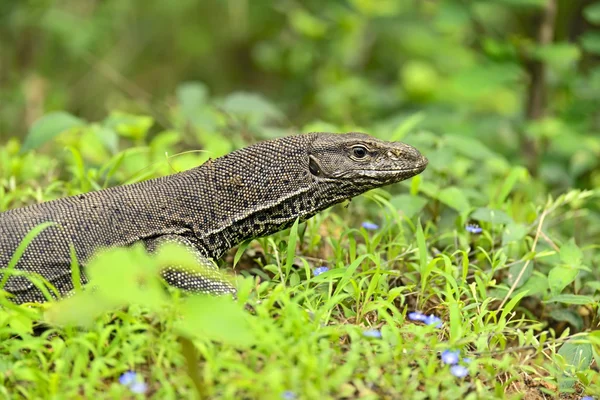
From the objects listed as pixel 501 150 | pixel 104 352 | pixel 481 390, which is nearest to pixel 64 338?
pixel 104 352

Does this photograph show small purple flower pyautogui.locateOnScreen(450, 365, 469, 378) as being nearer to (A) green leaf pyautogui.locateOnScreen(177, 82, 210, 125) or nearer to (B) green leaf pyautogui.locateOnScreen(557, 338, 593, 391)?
(B) green leaf pyautogui.locateOnScreen(557, 338, 593, 391)

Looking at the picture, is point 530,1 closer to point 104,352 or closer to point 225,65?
point 104,352

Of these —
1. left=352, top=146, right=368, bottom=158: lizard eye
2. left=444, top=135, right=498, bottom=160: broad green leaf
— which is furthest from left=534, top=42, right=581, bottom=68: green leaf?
left=352, top=146, right=368, bottom=158: lizard eye

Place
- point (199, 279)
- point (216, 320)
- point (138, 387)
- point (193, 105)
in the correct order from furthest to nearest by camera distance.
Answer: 1. point (193, 105)
2. point (199, 279)
3. point (138, 387)
4. point (216, 320)

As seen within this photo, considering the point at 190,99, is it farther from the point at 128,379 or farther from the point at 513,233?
the point at 128,379

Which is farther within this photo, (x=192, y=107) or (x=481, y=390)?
(x=192, y=107)

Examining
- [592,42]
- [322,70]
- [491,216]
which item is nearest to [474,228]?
[491,216]

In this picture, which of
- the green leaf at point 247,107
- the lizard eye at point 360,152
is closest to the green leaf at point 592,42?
the green leaf at point 247,107
